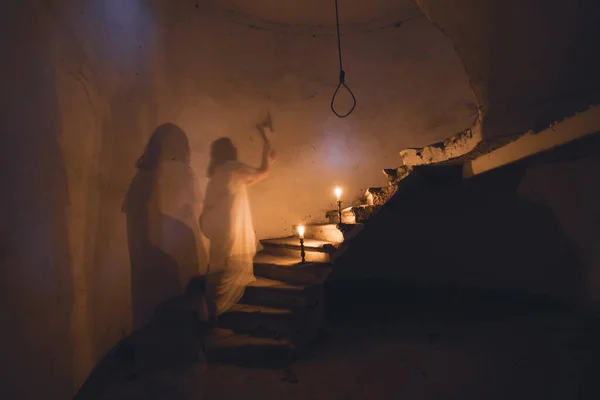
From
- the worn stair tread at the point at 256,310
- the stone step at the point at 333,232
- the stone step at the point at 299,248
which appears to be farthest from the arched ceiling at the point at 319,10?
the worn stair tread at the point at 256,310

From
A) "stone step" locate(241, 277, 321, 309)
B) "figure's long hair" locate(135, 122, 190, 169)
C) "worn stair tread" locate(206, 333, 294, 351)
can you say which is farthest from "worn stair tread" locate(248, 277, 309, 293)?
"figure's long hair" locate(135, 122, 190, 169)

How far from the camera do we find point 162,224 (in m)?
4.22

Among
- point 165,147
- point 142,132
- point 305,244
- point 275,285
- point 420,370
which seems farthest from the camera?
point 305,244

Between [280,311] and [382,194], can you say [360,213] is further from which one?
[280,311]

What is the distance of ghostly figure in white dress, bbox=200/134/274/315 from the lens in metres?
4.50

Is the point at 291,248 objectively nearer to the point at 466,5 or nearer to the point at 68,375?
the point at 68,375

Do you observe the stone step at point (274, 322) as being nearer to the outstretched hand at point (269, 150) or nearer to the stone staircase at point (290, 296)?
the stone staircase at point (290, 296)

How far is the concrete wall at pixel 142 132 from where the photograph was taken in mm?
2275

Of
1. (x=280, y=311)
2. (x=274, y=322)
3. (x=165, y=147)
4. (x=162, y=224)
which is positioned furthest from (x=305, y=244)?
(x=165, y=147)

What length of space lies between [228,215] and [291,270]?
4.51 ft

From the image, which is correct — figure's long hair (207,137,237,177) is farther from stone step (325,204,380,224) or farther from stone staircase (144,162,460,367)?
stone step (325,204,380,224)

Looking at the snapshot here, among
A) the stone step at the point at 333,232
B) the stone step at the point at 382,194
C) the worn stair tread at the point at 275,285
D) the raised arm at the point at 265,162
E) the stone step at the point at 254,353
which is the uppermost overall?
the raised arm at the point at 265,162

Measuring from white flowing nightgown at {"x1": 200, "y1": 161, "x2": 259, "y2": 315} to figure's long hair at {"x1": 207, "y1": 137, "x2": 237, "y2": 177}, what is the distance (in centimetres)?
6

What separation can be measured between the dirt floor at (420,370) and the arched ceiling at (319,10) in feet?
16.0
